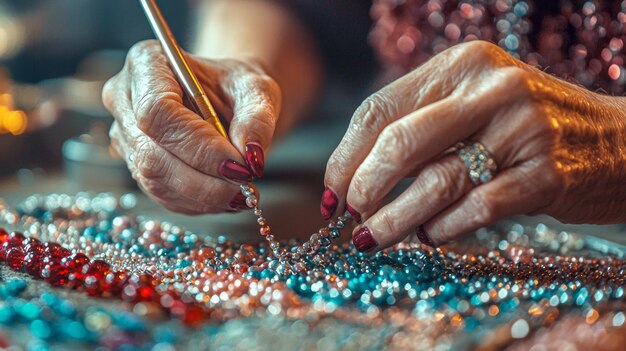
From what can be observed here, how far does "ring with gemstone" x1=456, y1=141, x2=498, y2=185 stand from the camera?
0.59 m

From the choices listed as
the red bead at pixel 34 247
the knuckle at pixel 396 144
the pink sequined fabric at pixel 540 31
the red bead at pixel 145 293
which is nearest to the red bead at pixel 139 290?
the red bead at pixel 145 293

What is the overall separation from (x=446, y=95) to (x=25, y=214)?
0.62 meters

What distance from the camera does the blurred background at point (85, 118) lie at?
1.13 meters

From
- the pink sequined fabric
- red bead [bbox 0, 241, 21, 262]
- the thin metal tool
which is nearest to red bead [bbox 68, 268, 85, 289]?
red bead [bbox 0, 241, 21, 262]

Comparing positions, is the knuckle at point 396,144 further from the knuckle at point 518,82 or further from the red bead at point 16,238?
the red bead at point 16,238

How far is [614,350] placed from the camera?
0.44m

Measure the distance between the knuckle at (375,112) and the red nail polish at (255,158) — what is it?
120 millimetres

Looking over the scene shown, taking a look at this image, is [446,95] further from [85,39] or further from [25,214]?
[85,39]

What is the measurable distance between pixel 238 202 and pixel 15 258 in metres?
0.22

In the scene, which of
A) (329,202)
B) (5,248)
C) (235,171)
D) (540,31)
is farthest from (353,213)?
(540,31)

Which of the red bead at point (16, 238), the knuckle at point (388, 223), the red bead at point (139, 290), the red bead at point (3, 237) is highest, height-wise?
the knuckle at point (388, 223)

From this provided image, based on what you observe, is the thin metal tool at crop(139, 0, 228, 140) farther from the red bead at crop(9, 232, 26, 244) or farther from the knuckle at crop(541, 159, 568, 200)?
the knuckle at crop(541, 159, 568, 200)

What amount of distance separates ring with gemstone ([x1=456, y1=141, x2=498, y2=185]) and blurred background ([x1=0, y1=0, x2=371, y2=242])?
367 mm

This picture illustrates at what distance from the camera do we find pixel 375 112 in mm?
619
